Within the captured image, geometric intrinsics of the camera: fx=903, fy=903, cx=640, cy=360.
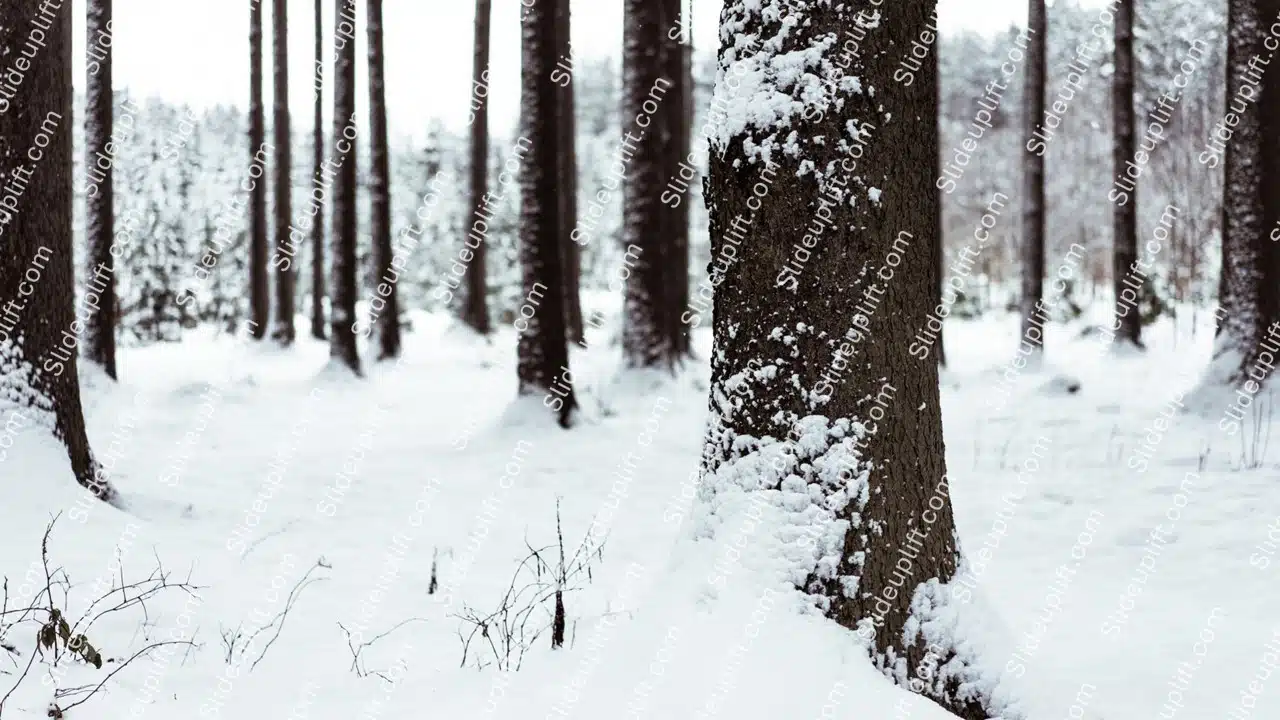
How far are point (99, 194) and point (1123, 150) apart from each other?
522 inches

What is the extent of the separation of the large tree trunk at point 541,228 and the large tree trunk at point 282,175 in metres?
9.88

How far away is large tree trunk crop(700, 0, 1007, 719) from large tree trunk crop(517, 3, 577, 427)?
5.36m

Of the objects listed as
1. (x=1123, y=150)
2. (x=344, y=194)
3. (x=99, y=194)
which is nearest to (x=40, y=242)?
(x=99, y=194)

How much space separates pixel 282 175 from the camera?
17.5 meters

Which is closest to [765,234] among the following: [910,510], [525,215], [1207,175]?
[910,510]

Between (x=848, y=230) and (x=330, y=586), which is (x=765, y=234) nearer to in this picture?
(x=848, y=230)

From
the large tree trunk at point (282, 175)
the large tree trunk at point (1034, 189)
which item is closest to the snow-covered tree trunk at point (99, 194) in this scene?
the large tree trunk at point (282, 175)

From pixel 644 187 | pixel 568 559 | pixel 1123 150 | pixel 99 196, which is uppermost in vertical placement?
pixel 1123 150

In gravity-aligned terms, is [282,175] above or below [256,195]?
above

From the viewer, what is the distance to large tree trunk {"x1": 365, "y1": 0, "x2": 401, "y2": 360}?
523 inches

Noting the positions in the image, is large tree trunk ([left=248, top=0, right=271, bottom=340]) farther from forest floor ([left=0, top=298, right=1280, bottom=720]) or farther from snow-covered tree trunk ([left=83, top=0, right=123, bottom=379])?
forest floor ([left=0, top=298, right=1280, bottom=720])

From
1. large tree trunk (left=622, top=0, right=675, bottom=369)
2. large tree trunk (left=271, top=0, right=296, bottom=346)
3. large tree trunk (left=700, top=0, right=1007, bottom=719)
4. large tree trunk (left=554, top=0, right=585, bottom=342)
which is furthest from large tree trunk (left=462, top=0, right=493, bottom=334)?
large tree trunk (left=700, top=0, right=1007, bottom=719)

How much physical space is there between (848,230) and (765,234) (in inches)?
9.7

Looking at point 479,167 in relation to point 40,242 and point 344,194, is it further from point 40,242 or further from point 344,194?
point 40,242
